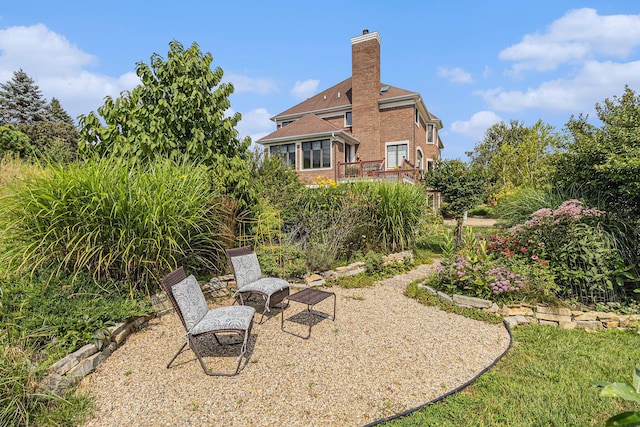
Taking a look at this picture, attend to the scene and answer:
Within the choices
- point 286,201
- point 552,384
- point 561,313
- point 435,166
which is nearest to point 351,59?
point 435,166

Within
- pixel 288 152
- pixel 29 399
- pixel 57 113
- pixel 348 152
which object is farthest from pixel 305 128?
pixel 57 113

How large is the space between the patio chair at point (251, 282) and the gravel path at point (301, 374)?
0.39 metres

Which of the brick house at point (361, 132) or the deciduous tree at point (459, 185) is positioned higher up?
the brick house at point (361, 132)

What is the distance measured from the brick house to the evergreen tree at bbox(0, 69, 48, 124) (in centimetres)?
3567

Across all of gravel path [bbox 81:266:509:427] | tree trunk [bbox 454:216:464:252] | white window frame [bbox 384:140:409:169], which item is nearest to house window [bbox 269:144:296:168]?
white window frame [bbox 384:140:409:169]

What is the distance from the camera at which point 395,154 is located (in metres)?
20.6

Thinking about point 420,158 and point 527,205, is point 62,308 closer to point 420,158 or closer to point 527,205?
point 527,205

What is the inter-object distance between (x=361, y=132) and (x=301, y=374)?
1972cm

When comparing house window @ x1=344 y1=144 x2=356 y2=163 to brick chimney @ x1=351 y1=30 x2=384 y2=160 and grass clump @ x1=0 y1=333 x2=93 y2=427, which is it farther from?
grass clump @ x1=0 y1=333 x2=93 y2=427

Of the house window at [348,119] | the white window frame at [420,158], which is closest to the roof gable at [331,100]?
the house window at [348,119]

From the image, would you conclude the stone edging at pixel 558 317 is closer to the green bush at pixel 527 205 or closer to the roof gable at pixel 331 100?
the green bush at pixel 527 205

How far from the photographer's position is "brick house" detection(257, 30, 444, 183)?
1953cm

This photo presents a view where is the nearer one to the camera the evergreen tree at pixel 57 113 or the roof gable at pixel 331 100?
the roof gable at pixel 331 100

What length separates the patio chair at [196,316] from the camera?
3082mm
